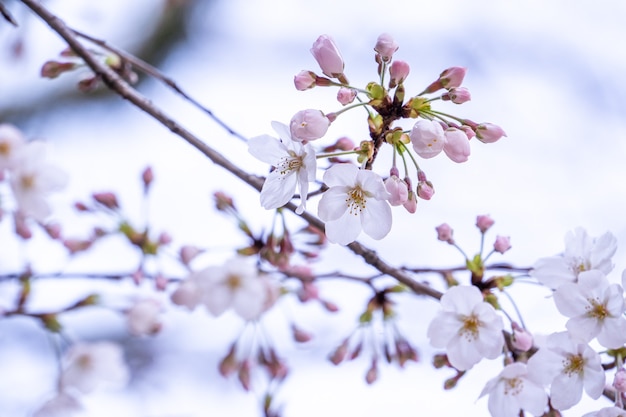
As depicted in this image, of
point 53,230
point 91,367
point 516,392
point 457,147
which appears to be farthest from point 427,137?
point 91,367

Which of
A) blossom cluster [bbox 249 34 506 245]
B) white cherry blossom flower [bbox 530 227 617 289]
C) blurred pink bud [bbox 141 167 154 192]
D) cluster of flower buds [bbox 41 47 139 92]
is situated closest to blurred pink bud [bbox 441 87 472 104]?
blossom cluster [bbox 249 34 506 245]

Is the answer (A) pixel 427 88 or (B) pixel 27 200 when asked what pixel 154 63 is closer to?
(B) pixel 27 200

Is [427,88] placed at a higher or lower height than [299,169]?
higher

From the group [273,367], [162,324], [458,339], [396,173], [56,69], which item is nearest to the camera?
[396,173]

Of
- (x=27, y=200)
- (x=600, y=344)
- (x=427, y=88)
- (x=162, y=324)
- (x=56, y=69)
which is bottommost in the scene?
(x=162, y=324)

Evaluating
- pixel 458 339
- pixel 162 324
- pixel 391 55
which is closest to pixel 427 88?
pixel 391 55

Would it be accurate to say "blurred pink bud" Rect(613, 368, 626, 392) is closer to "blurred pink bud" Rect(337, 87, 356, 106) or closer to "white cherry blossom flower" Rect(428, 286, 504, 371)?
"white cherry blossom flower" Rect(428, 286, 504, 371)
